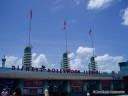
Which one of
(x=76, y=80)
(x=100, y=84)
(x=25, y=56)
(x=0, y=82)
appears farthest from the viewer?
(x=25, y=56)

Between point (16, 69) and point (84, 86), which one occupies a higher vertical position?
point (16, 69)

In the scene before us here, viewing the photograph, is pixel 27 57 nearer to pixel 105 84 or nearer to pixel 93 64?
pixel 105 84

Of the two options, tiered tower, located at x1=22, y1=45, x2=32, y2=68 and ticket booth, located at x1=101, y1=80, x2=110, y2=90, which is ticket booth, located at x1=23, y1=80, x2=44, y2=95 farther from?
tiered tower, located at x1=22, y1=45, x2=32, y2=68

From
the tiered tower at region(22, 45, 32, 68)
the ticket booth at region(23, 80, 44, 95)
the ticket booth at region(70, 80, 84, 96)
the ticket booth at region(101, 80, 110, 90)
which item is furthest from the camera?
the tiered tower at region(22, 45, 32, 68)

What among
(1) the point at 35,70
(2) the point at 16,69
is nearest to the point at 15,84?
(2) the point at 16,69

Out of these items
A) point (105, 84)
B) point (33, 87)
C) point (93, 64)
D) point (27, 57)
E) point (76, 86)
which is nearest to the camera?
point (33, 87)

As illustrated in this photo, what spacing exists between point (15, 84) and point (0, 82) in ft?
11.2

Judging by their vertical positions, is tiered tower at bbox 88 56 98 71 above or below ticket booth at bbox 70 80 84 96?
above

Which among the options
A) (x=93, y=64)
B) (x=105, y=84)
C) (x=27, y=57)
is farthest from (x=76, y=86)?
(x=93, y=64)

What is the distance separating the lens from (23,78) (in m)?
45.8

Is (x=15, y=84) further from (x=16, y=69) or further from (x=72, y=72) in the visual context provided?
(x=72, y=72)

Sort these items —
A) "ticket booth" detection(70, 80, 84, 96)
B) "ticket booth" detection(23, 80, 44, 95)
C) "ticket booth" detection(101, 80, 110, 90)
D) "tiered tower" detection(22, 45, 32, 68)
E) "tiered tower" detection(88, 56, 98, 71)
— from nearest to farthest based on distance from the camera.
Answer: "ticket booth" detection(23, 80, 44, 95) < "ticket booth" detection(70, 80, 84, 96) < "ticket booth" detection(101, 80, 110, 90) < "tiered tower" detection(22, 45, 32, 68) < "tiered tower" detection(88, 56, 98, 71)

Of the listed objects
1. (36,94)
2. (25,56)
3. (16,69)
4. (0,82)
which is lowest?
(36,94)

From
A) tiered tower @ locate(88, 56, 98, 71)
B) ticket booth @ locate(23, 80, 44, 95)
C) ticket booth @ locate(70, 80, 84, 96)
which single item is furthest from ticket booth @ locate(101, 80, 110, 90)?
tiered tower @ locate(88, 56, 98, 71)
